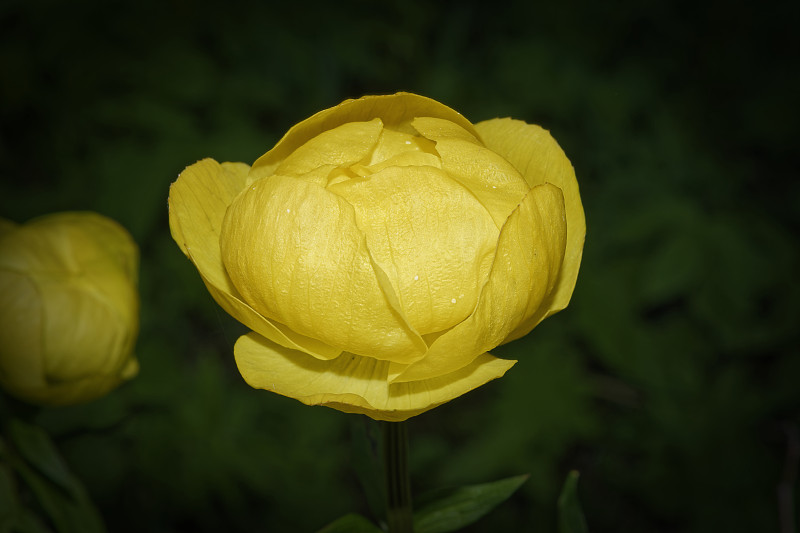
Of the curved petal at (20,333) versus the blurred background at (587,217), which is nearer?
the curved petal at (20,333)

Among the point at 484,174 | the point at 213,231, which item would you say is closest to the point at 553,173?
the point at 484,174

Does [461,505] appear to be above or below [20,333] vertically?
below

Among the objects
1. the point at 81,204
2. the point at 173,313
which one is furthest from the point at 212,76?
the point at 173,313

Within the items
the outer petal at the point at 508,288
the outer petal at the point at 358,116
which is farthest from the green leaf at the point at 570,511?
the outer petal at the point at 358,116

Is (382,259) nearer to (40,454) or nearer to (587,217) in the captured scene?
(40,454)

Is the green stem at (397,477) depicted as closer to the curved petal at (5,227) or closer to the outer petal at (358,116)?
the outer petal at (358,116)

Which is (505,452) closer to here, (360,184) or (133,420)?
(133,420)
